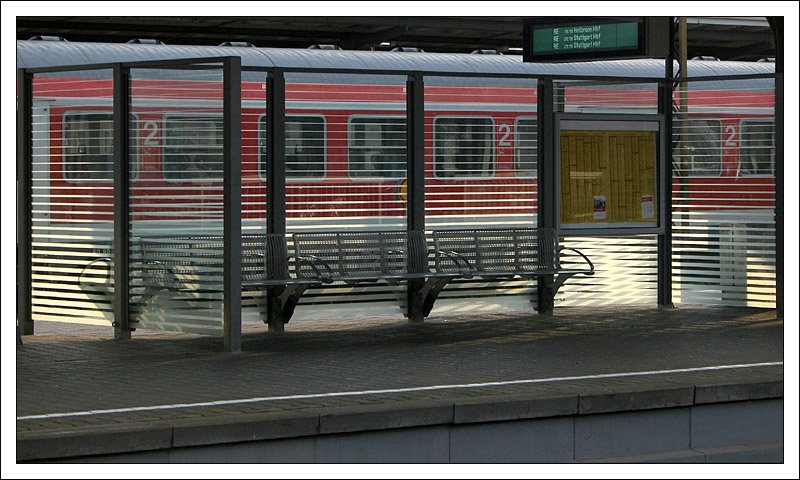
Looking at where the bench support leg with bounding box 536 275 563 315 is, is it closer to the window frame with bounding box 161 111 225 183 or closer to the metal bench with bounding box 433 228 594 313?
the metal bench with bounding box 433 228 594 313

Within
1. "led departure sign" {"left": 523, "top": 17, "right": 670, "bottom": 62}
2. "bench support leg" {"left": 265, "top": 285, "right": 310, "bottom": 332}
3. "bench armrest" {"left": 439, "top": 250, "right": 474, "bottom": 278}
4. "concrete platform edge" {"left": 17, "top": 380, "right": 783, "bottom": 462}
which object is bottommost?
"concrete platform edge" {"left": 17, "top": 380, "right": 783, "bottom": 462}

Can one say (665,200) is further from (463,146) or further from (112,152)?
(112,152)

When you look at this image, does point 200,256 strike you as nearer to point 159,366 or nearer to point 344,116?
point 159,366

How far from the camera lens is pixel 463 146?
503 inches

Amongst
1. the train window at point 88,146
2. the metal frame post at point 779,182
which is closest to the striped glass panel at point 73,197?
the train window at point 88,146

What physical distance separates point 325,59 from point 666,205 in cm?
367

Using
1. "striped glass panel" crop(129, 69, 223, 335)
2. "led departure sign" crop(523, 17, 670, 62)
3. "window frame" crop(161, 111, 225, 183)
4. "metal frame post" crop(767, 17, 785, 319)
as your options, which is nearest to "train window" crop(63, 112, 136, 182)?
"striped glass panel" crop(129, 69, 223, 335)

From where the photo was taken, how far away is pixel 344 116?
492 inches

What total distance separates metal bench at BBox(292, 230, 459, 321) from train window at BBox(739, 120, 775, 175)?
292cm

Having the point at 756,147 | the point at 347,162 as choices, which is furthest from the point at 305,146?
the point at 756,147

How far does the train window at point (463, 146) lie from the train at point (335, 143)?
0.01 m

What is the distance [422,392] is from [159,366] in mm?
2123

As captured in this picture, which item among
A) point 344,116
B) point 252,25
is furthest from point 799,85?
point 252,25

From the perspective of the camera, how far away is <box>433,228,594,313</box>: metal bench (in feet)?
40.9
